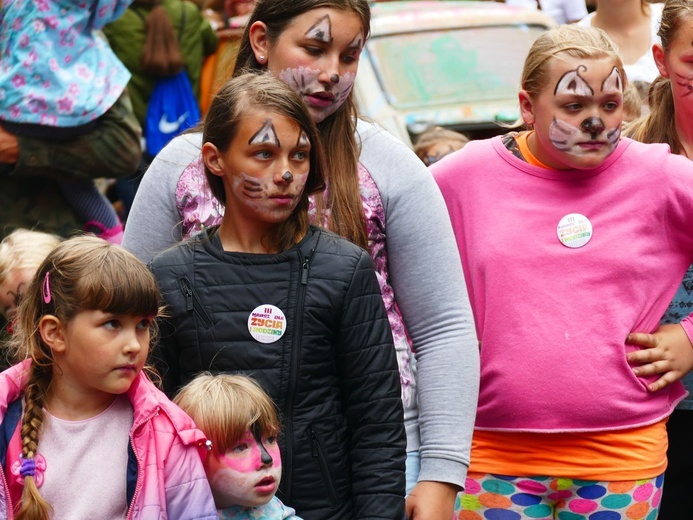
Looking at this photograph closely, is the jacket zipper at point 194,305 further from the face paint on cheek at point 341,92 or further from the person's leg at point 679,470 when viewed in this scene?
the person's leg at point 679,470

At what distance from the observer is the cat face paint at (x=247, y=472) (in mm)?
3082

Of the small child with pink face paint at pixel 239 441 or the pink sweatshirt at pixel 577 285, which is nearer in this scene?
the small child with pink face paint at pixel 239 441

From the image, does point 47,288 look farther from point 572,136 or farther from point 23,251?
point 572,136

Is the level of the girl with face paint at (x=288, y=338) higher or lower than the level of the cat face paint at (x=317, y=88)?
lower

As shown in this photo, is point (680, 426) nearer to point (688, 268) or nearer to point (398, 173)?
point (688, 268)

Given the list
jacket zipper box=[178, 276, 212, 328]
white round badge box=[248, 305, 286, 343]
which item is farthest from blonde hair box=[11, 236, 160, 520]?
white round badge box=[248, 305, 286, 343]

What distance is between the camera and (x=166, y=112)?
7.70 m

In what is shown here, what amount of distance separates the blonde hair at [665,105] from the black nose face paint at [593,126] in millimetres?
614

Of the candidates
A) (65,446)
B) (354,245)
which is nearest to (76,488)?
(65,446)

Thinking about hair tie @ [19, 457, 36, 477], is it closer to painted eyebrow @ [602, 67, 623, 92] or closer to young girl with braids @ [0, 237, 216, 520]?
young girl with braids @ [0, 237, 216, 520]

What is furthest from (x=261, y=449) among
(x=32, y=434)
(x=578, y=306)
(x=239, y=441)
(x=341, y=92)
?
(x=578, y=306)

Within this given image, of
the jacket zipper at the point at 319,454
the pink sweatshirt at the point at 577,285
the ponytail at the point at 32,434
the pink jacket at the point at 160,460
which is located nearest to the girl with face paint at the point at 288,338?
the jacket zipper at the point at 319,454

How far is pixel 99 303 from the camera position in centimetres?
299

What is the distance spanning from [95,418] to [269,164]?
2.48 feet
